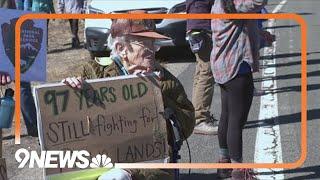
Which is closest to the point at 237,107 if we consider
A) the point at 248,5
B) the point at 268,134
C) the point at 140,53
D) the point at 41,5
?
the point at 248,5

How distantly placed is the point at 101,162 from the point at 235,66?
1.71 m

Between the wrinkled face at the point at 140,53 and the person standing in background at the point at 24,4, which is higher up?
the person standing in background at the point at 24,4

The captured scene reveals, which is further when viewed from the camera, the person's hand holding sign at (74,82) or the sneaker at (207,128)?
the sneaker at (207,128)

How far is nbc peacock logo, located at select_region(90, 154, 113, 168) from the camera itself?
11.9 feet

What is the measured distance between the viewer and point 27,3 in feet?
35.2

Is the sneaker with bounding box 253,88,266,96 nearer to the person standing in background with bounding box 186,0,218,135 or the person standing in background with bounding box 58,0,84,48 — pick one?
the person standing in background with bounding box 186,0,218,135

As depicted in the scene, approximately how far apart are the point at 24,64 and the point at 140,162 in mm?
1224

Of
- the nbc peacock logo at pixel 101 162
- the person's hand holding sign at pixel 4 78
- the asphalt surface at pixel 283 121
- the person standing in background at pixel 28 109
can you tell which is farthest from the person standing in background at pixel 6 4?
the nbc peacock logo at pixel 101 162

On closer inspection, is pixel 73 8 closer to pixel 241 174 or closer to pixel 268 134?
pixel 268 134

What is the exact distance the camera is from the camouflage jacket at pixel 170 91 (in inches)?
150

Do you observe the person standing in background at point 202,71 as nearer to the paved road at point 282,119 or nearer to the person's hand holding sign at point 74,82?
the paved road at point 282,119

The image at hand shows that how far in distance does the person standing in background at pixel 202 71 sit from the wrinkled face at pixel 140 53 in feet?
9.30

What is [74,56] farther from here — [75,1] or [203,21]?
[203,21]

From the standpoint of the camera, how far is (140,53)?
3.80m
